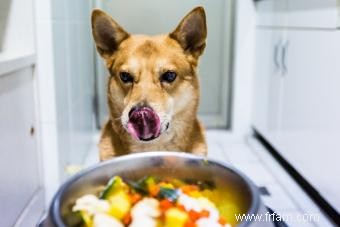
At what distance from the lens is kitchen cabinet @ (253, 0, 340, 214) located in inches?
47.6

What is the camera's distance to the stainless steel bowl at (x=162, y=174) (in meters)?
0.53

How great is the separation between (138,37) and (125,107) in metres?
0.20

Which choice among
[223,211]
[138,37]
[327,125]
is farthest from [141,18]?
[223,211]

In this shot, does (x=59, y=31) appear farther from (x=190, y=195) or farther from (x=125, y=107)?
(x=190, y=195)

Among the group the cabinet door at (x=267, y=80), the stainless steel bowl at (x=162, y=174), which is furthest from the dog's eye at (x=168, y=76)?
the cabinet door at (x=267, y=80)

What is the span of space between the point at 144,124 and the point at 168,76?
0.64 ft

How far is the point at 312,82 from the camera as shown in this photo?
1.37m

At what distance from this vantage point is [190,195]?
59cm

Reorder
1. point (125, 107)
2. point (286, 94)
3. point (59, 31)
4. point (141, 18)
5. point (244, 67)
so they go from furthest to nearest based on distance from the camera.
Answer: point (244, 67) < point (286, 94) < point (59, 31) < point (141, 18) < point (125, 107)

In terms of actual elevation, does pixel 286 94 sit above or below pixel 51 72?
below

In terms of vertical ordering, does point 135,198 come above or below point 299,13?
below

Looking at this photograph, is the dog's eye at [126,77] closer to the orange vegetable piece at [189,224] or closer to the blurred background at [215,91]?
the blurred background at [215,91]

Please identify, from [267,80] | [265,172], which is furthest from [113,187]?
[267,80]

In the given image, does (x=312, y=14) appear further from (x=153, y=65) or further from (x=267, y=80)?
(x=153, y=65)
